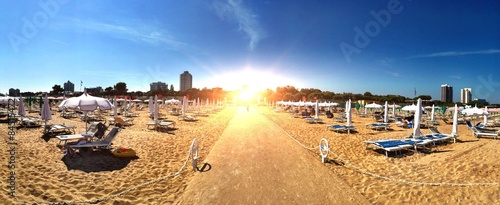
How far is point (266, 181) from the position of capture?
243 inches

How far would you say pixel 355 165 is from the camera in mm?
8273

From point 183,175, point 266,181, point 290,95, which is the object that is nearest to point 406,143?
point 266,181

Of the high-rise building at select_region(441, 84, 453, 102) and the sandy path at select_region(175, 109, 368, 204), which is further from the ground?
the high-rise building at select_region(441, 84, 453, 102)

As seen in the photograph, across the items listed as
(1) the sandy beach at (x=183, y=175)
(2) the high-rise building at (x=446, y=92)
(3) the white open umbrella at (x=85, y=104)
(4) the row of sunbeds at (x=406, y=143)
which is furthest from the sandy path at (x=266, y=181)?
(2) the high-rise building at (x=446, y=92)

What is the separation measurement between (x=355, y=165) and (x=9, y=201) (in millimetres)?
9176

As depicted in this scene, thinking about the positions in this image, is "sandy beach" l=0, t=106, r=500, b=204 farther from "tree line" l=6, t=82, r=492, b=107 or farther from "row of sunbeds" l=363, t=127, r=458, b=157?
"tree line" l=6, t=82, r=492, b=107

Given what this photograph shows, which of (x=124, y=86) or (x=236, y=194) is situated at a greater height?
(x=124, y=86)

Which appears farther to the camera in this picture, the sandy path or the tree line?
the tree line

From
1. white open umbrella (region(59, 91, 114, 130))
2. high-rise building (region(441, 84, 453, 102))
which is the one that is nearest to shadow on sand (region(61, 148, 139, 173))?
white open umbrella (region(59, 91, 114, 130))

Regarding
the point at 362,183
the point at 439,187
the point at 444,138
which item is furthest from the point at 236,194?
the point at 444,138

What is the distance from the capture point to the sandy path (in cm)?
522

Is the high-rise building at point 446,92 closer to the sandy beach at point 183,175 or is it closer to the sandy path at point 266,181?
the sandy beach at point 183,175

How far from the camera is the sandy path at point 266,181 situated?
17.1 feet

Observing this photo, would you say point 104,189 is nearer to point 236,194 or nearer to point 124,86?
point 236,194
